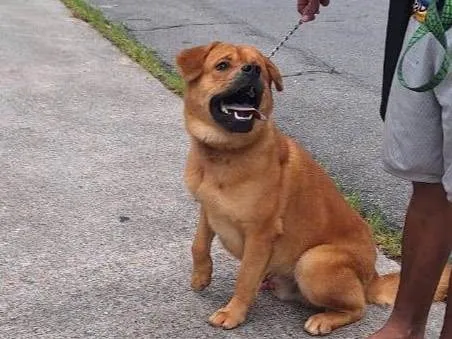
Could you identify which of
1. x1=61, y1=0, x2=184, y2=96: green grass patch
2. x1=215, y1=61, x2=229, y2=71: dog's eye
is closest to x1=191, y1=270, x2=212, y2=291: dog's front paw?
x1=215, y1=61, x2=229, y2=71: dog's eye

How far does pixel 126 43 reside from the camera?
7.93 m

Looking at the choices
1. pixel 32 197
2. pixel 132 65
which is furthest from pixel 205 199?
pixel 132 65

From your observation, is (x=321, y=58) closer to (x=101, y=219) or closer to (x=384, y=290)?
(x=101, y=219)

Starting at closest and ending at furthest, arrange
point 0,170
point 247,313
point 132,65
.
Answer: point 247,313 → point 0,170 → point 132,65

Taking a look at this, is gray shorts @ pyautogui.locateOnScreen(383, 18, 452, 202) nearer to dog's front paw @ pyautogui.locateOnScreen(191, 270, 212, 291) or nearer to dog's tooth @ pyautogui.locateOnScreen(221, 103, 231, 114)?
dog's tooth @ pyautogui.locateOnScreen(221, 103, 231, 114)

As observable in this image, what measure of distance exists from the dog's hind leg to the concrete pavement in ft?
0.25

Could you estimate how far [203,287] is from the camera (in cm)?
351

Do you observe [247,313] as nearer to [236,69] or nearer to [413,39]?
[236,69]

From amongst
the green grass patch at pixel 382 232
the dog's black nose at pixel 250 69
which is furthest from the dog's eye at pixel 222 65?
the green grass patch at pixel 382 232

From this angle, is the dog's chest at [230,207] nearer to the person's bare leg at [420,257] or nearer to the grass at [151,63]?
the person's bare leg at [420,257]

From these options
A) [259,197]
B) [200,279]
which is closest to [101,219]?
[200,279]

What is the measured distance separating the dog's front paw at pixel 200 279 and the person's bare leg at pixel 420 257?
2.51ft

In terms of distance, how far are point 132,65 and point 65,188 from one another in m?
2.87

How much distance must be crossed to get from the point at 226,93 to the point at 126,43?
5047mm
